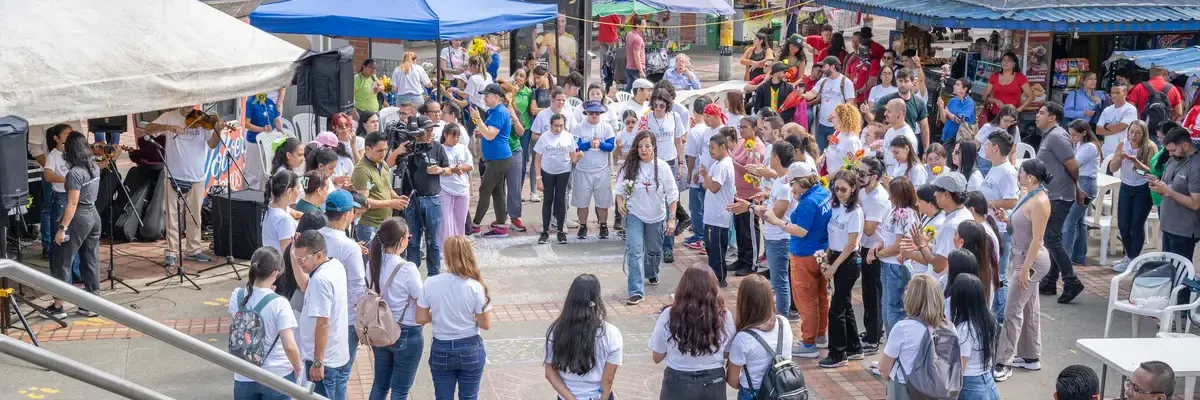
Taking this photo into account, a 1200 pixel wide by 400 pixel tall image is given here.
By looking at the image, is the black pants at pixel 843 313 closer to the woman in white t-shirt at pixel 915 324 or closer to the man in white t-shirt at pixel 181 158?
the woman in white t-shirt at pixel 915 324

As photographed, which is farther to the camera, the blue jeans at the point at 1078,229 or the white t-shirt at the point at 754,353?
the blue jeans at the point at 1078,229

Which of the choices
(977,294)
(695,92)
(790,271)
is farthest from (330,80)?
(695,92)

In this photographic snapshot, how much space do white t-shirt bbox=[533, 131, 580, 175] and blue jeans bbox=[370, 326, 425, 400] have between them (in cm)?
525

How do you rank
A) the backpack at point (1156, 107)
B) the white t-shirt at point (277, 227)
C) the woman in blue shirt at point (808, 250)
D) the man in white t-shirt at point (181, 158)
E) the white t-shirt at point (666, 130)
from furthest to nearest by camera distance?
the backpack at point (1156, 107)
the white t-shirt at point (666, 130)
the man in white t-shirt at point (181, 158)
the woman in blue shirt at point (808, 250)
the white t-shirt at point (277, 227)

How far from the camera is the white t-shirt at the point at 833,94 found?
15.6 meters

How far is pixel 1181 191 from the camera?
1007 cm

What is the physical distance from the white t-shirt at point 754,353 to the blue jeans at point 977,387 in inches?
43.9

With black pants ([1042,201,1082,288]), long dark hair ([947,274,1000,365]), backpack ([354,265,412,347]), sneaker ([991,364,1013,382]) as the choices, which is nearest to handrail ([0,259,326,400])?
backpack ([354,265,412,347])

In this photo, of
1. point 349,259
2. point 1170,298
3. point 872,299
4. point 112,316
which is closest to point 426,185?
point 349,259

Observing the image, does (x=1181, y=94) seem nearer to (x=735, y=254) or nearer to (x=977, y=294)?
(x=735, y=254)

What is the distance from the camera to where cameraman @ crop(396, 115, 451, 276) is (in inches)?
425

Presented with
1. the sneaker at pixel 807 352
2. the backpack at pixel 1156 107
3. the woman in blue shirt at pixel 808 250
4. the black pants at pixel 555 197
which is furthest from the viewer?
the backpack at pixel 1156 107

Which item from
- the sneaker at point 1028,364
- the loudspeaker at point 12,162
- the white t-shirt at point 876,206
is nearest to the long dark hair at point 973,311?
the white t-shirt at point 876,206

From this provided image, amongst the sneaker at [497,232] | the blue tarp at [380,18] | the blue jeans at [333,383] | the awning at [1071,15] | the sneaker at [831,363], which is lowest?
the sneaker at [831,363]
